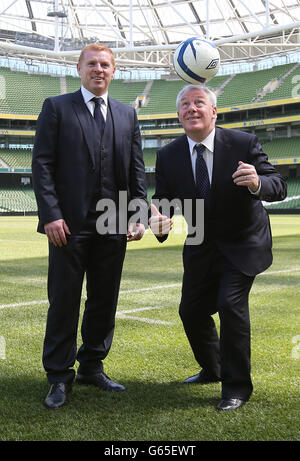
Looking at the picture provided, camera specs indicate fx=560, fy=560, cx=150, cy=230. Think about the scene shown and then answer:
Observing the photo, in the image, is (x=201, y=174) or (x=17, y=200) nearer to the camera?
(x=201, y=174)

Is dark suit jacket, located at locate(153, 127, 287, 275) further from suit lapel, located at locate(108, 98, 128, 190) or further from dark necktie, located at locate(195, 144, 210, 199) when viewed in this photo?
suit lapel, located at locate(108, 98, 128, 190)

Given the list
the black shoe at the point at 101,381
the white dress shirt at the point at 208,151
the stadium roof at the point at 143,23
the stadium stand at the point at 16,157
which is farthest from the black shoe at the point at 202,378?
the stadium stand at the point at 16,157

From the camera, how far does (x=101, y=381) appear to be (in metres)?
3.53

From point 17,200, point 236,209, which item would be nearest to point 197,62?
point 236,209

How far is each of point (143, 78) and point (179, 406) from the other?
5034cm

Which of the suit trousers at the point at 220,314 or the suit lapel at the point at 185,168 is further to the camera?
the suit lapel at the point at 185,168

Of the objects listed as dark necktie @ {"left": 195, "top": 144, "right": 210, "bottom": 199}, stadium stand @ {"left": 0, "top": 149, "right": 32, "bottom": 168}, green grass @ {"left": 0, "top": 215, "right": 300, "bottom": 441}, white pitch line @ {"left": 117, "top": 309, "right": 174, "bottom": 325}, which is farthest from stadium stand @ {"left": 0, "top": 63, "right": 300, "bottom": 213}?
dark necktie @ {"left": 195, "top": 144, "right": 210, "bottom": 199}

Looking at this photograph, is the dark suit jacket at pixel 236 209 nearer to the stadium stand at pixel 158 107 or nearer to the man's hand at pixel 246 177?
the man's hand at pixel 246 177

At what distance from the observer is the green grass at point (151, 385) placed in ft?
9.14

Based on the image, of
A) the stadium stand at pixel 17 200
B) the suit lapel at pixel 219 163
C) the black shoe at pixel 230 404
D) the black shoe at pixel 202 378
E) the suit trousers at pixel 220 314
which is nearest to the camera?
the black shoe at pixel 230 404

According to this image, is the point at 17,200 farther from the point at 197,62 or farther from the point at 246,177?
the point at 246,177

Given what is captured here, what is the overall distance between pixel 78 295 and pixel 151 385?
0.75m

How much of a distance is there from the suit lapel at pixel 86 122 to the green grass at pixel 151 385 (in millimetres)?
1453
